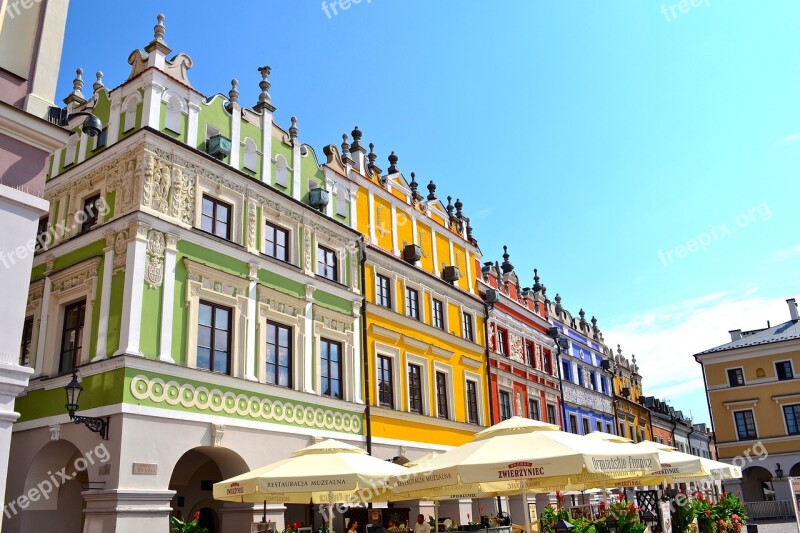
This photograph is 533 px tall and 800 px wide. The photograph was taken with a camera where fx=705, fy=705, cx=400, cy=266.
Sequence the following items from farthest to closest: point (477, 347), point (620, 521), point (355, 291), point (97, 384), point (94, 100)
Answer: point (477, 347) < point (355, 291) < point (94, 100) < point (97, 384) < point (620, 521)

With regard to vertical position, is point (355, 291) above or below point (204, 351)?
above

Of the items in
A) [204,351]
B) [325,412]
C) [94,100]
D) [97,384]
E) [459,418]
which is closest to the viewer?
[97,384]

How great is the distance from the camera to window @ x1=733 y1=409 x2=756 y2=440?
4644 cm

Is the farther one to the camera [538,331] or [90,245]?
[538,331]

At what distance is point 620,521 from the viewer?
12.7 meters

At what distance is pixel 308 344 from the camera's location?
61.6 ft

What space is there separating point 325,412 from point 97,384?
6.29 meters

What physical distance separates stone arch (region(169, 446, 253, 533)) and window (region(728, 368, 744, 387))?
132ft

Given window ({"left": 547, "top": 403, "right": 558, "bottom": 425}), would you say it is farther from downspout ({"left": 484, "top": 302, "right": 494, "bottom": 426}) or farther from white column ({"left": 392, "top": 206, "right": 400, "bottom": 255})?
white column ({"left": 392, "top": 206, "right": 400, "bottom": 255})

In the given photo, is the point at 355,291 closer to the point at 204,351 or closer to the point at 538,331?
the point at 204,351

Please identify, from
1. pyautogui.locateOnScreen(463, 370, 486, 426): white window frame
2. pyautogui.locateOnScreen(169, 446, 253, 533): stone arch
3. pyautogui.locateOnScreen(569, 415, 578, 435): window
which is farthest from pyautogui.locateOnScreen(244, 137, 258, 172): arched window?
pyautogui.locateOnScreen(569, 415, 578, 435): window

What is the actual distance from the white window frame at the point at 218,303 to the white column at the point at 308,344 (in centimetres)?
213

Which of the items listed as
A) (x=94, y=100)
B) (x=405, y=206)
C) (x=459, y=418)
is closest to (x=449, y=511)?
(x=459, y=418)

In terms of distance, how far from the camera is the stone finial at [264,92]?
1978 centimetres
